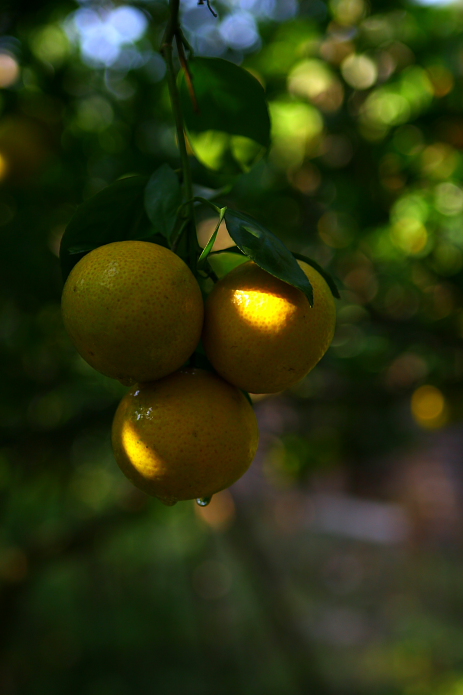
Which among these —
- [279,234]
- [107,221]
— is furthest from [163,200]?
[279,234]

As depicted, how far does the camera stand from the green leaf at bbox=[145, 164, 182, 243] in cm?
69

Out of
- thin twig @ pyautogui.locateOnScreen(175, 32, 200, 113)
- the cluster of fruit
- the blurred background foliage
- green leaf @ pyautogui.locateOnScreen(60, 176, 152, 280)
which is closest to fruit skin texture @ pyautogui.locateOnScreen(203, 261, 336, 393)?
the cluster of fruit

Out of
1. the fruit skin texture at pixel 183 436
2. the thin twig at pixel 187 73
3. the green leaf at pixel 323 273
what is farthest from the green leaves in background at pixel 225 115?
the fruit skin texture at pixel 183 436

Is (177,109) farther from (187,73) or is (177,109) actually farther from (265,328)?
(265,328)

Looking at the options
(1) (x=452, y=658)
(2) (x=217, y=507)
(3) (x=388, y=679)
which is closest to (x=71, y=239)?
(2) (x=217, y=507)

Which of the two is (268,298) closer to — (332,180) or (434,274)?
(332,180)

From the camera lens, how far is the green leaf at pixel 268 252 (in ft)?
1.87

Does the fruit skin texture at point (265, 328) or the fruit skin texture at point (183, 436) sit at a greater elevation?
the fruit skin texture at point (265, 328)

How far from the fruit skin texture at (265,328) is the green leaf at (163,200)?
0.33ft

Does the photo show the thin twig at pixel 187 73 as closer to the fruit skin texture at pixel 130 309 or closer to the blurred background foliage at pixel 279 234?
the blurred background foliage at pixel 279 234

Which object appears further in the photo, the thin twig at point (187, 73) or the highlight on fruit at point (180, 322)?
the thin twig at point (187, 73)

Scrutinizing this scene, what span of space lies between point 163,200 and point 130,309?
192 millimetres

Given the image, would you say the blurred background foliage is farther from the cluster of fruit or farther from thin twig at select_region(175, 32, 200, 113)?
the cluster of fruit

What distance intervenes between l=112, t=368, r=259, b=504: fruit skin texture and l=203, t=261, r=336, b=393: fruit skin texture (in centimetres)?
4
